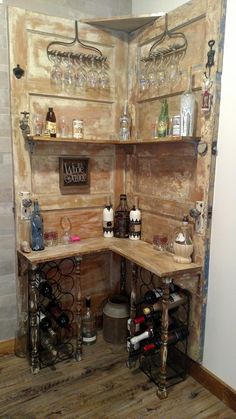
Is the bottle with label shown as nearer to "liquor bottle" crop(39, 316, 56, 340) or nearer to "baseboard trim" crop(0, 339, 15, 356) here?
"liquor bottle" crop(39, 316, 56, 340)

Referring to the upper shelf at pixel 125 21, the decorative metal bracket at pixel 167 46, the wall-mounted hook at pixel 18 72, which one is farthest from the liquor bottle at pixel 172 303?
the upper shelf at pixel 125 21

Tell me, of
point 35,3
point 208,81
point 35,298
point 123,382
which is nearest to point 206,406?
point 123,382

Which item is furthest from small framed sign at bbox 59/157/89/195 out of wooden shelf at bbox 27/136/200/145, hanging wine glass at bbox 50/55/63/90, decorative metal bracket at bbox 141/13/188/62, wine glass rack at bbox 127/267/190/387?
wine glass rack at bbox 127/267/190/387

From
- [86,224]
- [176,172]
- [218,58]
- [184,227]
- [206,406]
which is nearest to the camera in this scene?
[218,58]

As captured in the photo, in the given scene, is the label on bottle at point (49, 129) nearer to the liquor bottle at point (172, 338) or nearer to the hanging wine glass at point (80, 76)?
the hanging wine glass at point (80, 76)

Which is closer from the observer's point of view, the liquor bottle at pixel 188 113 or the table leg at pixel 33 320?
the liquor bottle at pixel 188 113

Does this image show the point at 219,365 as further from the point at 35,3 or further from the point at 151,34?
the point at 35,3

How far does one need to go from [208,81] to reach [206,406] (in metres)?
1.83

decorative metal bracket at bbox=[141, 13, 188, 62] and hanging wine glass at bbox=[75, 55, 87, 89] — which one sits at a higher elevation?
decorative metal bracket at bbox=[141, 13, 188, 62]

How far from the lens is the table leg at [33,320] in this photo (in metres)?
2.08

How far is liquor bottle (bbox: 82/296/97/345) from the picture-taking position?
2.50m

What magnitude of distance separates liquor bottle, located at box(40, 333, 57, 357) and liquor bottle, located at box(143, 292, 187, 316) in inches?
27.1

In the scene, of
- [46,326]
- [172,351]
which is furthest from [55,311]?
[172,351]

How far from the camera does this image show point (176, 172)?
217 centimetres
